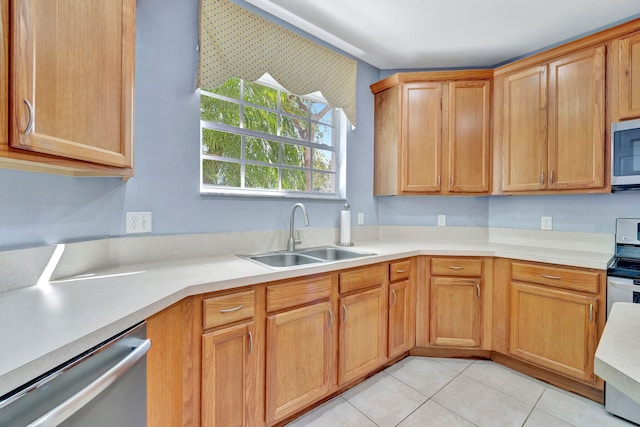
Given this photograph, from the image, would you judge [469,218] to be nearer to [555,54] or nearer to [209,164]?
[555,54]

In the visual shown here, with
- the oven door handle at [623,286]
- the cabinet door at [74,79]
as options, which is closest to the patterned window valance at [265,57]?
the cabinet door at [74,79]

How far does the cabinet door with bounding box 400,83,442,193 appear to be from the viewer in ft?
8.26

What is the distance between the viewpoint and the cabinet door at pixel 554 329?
180 cm

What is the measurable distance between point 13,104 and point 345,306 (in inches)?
63.7

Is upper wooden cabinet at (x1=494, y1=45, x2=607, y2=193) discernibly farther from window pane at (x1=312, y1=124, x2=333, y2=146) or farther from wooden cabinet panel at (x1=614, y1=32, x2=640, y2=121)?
window pane at (x1=312, y1=124, x2=333, y2=146)

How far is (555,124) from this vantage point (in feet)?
6.98

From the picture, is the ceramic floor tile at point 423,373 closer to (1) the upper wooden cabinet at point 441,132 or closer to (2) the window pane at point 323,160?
(1) the upper wooden cabinet at point 441,132

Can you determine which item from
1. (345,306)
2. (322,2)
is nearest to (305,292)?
(345,306)

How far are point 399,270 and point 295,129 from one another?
139cm

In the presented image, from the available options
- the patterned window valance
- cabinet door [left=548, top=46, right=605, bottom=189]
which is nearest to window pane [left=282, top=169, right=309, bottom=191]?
the patterned window valance

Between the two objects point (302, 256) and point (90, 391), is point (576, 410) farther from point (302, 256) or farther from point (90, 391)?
point (90, 391)

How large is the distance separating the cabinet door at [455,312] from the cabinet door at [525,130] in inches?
35.9

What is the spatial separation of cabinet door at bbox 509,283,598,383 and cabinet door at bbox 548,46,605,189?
0.81 m

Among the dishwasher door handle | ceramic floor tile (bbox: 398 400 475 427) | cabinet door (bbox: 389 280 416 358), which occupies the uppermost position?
the dishwasher door handle
